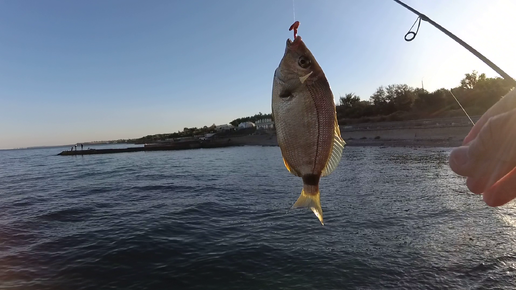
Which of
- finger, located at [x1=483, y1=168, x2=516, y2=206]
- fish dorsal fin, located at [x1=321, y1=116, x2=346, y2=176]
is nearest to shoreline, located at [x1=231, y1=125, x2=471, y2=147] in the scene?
fish dorsal fin, located at [x1=321, y1=116, x2=346, y2=176]

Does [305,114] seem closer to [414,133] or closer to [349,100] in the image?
[414,133]

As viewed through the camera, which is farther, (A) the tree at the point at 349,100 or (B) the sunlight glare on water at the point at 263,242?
(A) the tree at the point at 349,100

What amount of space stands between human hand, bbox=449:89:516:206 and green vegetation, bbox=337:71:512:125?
207ft

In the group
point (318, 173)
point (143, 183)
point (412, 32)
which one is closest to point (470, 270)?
point (412, 32)

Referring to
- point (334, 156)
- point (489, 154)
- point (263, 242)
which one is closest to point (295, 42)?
point (334, 156)

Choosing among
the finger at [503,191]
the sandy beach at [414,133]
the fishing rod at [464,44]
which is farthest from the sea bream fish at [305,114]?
the sandy beach at [414,133]

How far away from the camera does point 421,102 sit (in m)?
72.6

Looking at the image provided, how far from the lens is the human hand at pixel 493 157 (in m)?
1.31

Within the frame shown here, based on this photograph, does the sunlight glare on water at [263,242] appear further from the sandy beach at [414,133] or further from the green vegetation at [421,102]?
the green vegetation at [421,102]

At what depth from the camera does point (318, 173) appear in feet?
9.08

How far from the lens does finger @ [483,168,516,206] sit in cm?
152

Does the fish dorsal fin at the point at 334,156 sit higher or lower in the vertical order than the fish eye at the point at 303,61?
lower

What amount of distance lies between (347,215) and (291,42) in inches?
480

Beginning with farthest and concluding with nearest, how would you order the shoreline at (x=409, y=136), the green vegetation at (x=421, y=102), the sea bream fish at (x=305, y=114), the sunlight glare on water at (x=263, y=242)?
the green vegetation at (x=421, y=102) < the shoreline at (x=409, y=136) < the sunlight glare on water at (x=263, y=242) < the sea bream fish at (x=305, y=114)
